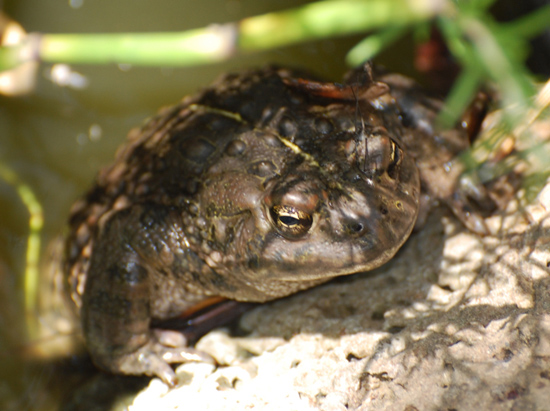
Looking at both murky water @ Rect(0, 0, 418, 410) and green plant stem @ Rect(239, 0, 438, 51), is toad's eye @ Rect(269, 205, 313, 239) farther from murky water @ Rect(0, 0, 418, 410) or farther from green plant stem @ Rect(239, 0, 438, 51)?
murky water @ Rect(0, 0, 418, 410)

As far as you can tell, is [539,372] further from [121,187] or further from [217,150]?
[121,187]

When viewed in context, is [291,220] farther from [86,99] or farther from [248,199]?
[86,99]

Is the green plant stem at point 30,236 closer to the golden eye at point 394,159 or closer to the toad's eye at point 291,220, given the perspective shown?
the toad's eye at point 291,220

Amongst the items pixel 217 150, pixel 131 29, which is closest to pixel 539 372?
pixel 217 150

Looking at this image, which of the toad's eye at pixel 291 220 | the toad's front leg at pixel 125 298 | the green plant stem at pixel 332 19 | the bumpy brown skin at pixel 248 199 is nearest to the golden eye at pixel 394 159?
the bumpy brown skin at pixel 248 199

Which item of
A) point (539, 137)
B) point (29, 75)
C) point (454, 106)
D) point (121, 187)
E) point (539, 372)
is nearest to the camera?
point (454, 106)

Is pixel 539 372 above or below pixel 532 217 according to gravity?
below
